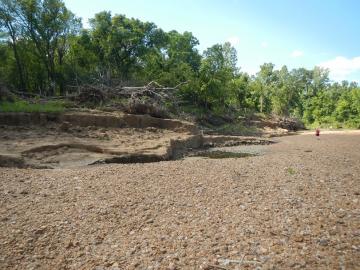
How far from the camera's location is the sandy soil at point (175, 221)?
372cm

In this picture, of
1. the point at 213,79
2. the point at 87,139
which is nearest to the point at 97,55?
the point at 213,79

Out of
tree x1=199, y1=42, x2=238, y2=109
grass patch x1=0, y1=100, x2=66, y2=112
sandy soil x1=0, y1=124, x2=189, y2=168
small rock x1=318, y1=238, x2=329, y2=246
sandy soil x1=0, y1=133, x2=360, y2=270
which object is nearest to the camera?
sandy soil x1=0, y1=133, x2=360, y2=270

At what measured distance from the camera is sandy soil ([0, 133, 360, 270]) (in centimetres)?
372

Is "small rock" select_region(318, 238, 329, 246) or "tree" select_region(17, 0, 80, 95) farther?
"tree" select_region(17, 0, 80, 95)

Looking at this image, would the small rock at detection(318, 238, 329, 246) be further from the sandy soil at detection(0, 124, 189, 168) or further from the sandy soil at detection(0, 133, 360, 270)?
the sandy soil at detection(0, 124, 189, 168)

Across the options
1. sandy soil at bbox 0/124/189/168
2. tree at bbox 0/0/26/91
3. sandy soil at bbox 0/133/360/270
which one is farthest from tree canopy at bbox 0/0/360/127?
sandy soil at bbox 0/133/360/270

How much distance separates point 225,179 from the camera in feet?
24.6

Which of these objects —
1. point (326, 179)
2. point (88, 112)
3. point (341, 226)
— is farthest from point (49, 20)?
point (341, 226)

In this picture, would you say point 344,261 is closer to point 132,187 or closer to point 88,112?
point 132,187

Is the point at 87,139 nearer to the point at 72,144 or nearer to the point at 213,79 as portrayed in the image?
the point at 72,144

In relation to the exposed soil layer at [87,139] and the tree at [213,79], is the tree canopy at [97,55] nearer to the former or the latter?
the tree at [213,79]

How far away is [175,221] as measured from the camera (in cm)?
484

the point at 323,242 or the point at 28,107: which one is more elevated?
the point at 28,107

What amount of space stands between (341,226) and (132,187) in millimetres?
4148
